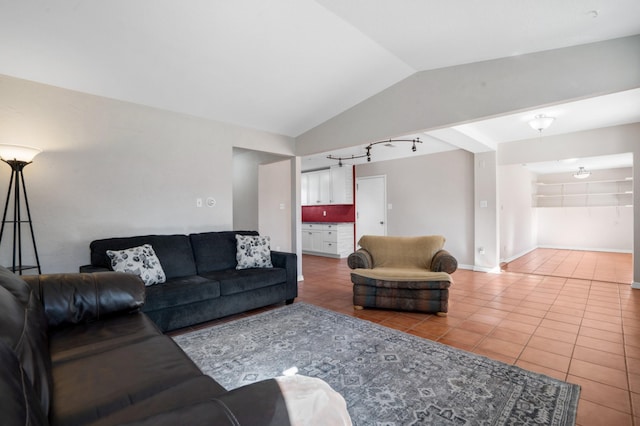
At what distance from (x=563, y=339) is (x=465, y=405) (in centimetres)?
159

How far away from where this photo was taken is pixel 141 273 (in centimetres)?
278

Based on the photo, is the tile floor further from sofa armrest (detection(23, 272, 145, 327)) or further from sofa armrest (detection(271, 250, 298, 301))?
sofa armrest (detection(23, 272, 145, 327))

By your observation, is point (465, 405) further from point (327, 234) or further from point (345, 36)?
point (327, 234)

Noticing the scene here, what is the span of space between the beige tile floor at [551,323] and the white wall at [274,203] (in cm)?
94

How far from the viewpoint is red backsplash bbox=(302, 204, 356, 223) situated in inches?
303

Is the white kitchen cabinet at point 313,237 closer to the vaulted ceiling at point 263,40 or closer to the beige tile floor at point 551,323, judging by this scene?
the beige tile floor at point 551,323

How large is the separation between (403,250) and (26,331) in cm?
359

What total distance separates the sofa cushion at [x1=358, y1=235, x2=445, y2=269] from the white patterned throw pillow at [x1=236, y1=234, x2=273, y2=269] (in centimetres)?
133

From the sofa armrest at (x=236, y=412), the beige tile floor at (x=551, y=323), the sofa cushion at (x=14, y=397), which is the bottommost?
the beige tile floor at (x=551, y=323)

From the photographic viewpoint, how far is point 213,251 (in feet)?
11.8

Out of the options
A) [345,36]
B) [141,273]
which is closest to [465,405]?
[141,273]

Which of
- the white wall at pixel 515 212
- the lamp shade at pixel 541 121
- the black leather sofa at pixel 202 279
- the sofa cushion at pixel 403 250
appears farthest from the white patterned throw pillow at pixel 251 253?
the white wall at pixel 515 212

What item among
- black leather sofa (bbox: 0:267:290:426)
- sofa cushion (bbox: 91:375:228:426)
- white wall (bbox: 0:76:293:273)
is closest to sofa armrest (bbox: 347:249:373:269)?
white wall (bbox: 0:76:293:273)

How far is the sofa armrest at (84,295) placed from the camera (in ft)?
5.68
